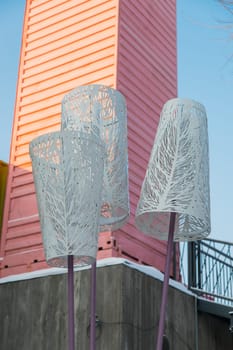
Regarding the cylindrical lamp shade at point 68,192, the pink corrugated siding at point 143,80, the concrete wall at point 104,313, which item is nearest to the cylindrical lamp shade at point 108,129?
the cylindrical lamp shade at point 68,192

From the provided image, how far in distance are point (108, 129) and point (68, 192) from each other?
0.84 metres

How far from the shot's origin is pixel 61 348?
637 centimetres

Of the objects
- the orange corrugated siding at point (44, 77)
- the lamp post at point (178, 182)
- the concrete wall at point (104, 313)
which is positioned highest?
the orange corrugated siding at point (44, 77)

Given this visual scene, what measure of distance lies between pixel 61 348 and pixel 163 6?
5425 millimetres

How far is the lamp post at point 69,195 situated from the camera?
416cm

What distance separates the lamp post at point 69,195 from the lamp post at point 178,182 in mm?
418

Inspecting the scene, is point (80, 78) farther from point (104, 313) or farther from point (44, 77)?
point (104, 313)

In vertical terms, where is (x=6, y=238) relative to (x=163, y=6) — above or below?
below

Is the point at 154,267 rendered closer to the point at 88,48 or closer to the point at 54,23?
the point at 88,48

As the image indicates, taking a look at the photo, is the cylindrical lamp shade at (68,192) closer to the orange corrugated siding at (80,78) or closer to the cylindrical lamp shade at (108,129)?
the cylindrical lamp shade at (108,129)

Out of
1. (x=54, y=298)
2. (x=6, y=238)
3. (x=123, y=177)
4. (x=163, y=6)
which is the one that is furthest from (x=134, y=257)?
(x=163, y=6)

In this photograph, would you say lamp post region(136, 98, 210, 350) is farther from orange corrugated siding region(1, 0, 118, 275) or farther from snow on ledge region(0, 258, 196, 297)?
orange corrugated siding region(1, 0, 118, 275)

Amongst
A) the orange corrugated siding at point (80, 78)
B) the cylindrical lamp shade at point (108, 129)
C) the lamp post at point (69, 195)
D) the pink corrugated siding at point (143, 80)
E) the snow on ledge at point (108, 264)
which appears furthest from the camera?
the orange corrugated siding at point (80, 78)

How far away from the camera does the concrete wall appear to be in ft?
20.1
